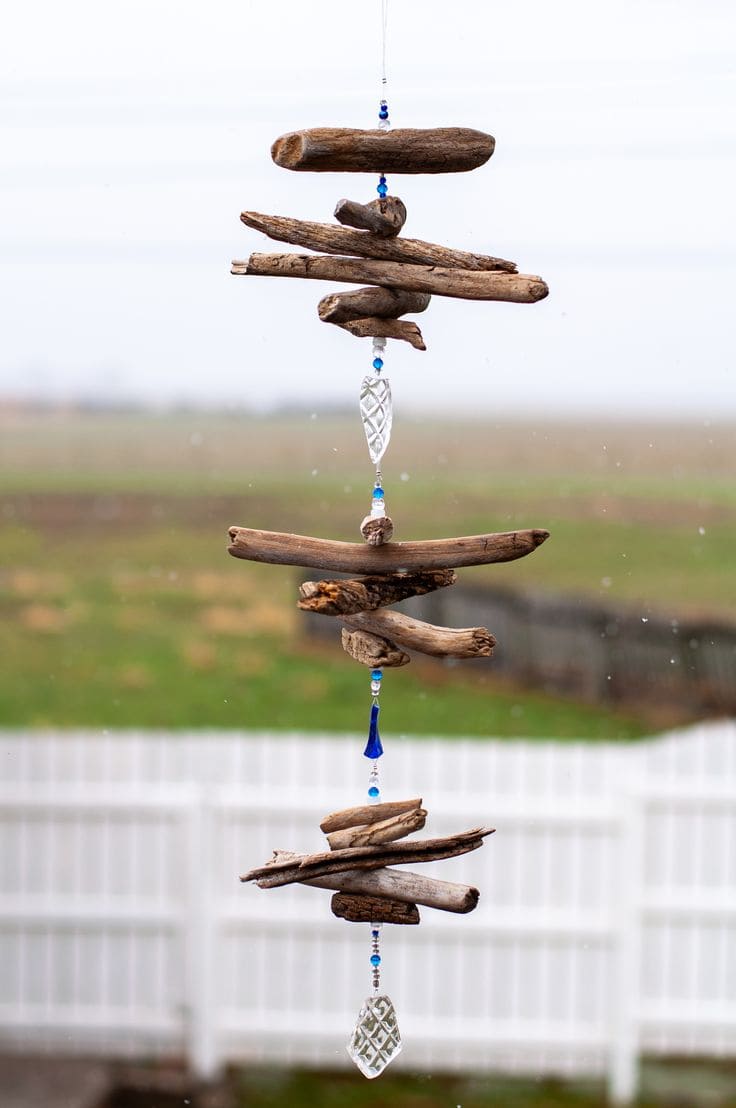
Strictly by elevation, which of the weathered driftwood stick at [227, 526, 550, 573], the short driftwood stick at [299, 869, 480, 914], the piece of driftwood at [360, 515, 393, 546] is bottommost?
the short driftwood stick at [299, 869, 480, 914]

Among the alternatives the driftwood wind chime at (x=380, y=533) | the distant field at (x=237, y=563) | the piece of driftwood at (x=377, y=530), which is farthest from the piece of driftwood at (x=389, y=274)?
the distant field at (x=237, y=563)

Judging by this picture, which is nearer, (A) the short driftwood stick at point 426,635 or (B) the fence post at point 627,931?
(A) the short driftwood stick at point 426,635

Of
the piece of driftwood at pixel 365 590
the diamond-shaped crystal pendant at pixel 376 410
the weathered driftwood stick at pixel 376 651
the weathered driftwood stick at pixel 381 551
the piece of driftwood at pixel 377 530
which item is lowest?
the weathered driftwood stick at pixel 376 651

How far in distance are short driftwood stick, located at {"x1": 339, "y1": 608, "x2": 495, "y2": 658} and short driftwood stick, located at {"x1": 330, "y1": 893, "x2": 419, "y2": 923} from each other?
0.59 ft

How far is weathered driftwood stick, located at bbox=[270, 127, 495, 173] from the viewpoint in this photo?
0.78 meters

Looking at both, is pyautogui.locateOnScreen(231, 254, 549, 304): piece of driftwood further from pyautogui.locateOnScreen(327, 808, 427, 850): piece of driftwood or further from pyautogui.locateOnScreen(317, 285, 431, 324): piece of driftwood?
pyautogui.locateOnScreen(327, 808, 427, 850): piece of driftwood

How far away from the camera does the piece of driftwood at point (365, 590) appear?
2.57ft

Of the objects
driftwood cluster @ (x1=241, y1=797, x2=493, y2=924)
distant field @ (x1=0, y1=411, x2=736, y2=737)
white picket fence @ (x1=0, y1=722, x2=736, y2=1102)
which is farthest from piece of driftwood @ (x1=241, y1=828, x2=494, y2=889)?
distant field @ (x1=0, y1=411, x2=736, y2=737)

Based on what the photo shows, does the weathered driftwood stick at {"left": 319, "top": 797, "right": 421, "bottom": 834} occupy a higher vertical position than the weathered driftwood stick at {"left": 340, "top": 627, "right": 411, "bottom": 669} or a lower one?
lower

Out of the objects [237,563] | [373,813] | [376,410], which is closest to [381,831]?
[373,813]

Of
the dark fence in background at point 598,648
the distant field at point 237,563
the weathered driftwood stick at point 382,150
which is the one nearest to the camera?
the weathered driftwood stick at point 382,150

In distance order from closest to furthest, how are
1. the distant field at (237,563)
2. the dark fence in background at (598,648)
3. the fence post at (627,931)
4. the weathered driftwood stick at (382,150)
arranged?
1. the weathered driftwood stick at (382,150)
2. the fence post at (627,931)
3. the dark fence in background at (598,648)
4. the distant field at (237,563)

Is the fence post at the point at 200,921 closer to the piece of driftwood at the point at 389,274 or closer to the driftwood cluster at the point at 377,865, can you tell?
the driftwood cluster at the point at 377,865

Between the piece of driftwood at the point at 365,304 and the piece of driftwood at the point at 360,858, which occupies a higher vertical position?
the piece of driftwood at the point at 365,304
